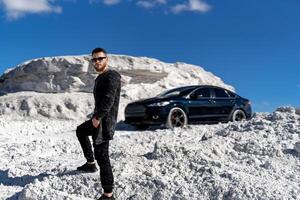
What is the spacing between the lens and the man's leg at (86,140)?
22.4 feet

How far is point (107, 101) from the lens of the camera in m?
6.18

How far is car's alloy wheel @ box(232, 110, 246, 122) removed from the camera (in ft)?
57.0

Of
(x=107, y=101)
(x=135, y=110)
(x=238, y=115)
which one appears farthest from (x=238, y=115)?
(x=107, y=101)

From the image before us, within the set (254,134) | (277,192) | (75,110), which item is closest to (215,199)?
(277,192)

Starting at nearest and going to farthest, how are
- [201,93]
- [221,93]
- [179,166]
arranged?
[179,166]
[201,93]
[221,93]

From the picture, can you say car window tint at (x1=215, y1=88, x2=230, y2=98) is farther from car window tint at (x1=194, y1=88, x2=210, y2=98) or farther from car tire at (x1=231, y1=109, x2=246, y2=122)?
car tire at (x1=231, y1=109, x2=246, y2=122)

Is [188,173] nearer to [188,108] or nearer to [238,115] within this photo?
[188,108]

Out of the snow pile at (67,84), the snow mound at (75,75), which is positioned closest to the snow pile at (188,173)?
the snow pile at (67,84)

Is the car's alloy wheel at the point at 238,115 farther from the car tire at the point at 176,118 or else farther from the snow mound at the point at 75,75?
the snow mound at the point at 75,75

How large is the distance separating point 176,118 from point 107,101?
9.47m

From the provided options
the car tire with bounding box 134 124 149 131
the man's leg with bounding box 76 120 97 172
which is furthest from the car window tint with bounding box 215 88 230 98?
the man's leg with bounding box 76 120 97 172

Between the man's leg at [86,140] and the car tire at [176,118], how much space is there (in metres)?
8.05

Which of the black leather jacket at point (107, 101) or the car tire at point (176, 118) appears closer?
the black leather jacket at point (107, 101)

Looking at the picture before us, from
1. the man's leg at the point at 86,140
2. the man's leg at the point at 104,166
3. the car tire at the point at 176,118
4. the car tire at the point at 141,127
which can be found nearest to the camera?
the man's leg at the point at 104,166
